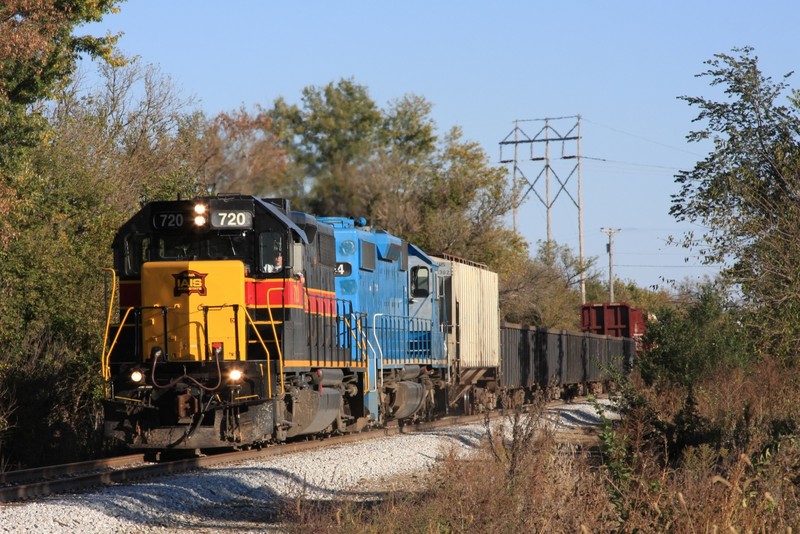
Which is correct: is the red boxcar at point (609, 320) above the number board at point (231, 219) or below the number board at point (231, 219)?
below

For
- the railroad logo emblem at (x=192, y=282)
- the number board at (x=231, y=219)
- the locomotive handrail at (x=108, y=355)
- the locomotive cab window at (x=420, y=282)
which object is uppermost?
the number board at (x=231, y=219)

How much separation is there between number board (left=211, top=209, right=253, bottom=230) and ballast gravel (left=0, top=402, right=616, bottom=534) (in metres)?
3.08

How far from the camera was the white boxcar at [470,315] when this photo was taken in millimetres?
23203

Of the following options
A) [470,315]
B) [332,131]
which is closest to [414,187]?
[332,131]

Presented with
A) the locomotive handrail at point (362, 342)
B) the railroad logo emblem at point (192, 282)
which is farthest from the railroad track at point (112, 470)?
the railroad logo emblem at point (192, 282)

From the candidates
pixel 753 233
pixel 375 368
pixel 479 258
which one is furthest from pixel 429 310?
pixel 479 258

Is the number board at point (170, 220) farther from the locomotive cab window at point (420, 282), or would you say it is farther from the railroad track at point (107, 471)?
the locomotive cab window at point (420, 282)

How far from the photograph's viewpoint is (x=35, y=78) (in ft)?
70.5

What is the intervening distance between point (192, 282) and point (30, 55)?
7.72 metres

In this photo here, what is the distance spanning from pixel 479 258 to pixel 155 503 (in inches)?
1420

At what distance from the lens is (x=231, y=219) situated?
14.0 m

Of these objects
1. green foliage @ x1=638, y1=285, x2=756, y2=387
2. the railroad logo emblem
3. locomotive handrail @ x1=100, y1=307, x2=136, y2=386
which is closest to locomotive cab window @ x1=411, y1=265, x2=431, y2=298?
green foliage @ x1=638, y1=285, x2=756, y2=387

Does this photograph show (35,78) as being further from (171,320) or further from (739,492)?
(739,492)

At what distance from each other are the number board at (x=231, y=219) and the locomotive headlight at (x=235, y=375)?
1.87 m
